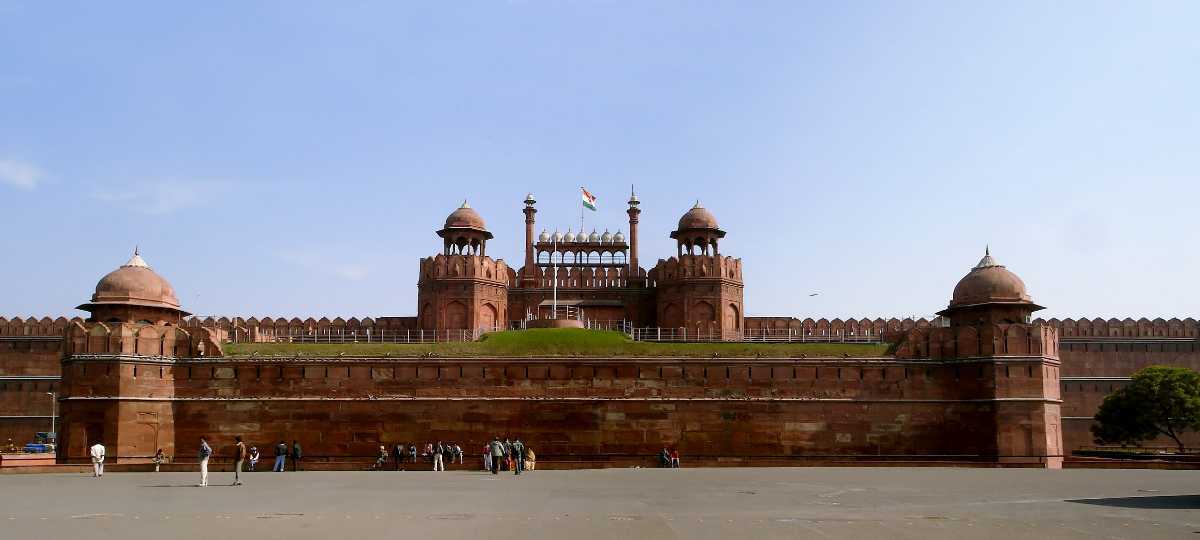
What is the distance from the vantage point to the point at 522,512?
16.3m

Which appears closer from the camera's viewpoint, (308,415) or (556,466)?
(556,466)

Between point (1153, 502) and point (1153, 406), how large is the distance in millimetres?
30711

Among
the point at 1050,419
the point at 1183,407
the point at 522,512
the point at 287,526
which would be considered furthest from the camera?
the point at 1183,407

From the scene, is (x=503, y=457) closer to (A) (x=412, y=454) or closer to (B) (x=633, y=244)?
(A) (x=412, y=454)

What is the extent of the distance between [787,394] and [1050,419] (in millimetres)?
9105

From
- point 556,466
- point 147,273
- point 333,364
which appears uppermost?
point 147,273

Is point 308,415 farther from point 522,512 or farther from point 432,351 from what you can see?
point 522,512

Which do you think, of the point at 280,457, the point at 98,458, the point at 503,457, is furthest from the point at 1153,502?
the point at 98,458

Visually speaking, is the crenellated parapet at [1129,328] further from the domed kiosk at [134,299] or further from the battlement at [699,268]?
Answer: the domed kiosk at [134,299]

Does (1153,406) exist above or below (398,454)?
above

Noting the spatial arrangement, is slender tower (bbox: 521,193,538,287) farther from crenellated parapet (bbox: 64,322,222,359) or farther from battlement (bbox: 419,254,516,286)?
crenellated parapet (bbox: 64,322,222,359)

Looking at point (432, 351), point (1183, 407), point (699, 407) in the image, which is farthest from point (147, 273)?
point (1183, 407)

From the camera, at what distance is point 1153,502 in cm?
1844

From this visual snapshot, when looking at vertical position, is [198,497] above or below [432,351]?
below
